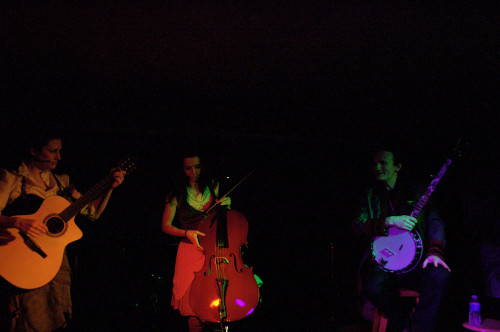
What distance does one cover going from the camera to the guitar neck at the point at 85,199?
11.4 feet

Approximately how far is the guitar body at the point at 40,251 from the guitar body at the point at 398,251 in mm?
2790

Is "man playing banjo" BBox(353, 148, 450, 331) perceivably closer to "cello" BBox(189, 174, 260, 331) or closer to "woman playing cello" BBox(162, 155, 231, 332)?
"cello" BBox(189, 174, 260, 331)

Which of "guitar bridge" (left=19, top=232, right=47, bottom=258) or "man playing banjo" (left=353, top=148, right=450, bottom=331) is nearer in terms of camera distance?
"guitar bridge" (left=19, top=232, right=47, bottom=258)

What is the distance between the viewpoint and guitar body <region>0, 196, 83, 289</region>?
314 centimetres

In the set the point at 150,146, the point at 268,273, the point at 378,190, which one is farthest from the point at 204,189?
the point at 378,190

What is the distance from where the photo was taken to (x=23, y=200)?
3.38 m

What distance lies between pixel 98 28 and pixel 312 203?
324 centimetres

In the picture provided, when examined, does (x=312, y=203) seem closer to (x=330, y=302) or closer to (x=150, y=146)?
(x=330, y=302)

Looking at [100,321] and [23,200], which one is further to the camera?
[100,321]

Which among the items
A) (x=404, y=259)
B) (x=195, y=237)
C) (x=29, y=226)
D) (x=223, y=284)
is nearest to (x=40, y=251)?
(x=29, y=226)

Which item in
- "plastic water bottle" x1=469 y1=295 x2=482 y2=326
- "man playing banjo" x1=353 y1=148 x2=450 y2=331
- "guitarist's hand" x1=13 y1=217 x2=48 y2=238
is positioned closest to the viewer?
"guitarist's hand" x1=13 y1=217 x2=48 y2=238

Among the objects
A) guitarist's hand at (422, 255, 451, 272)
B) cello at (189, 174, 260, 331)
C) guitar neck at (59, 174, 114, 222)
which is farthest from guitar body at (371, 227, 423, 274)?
guitar neck at (59, 174, 114, 222)

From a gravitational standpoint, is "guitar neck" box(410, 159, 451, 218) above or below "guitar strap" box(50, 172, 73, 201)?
below

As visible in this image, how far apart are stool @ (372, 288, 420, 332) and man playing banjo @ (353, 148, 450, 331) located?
72 millimetres
